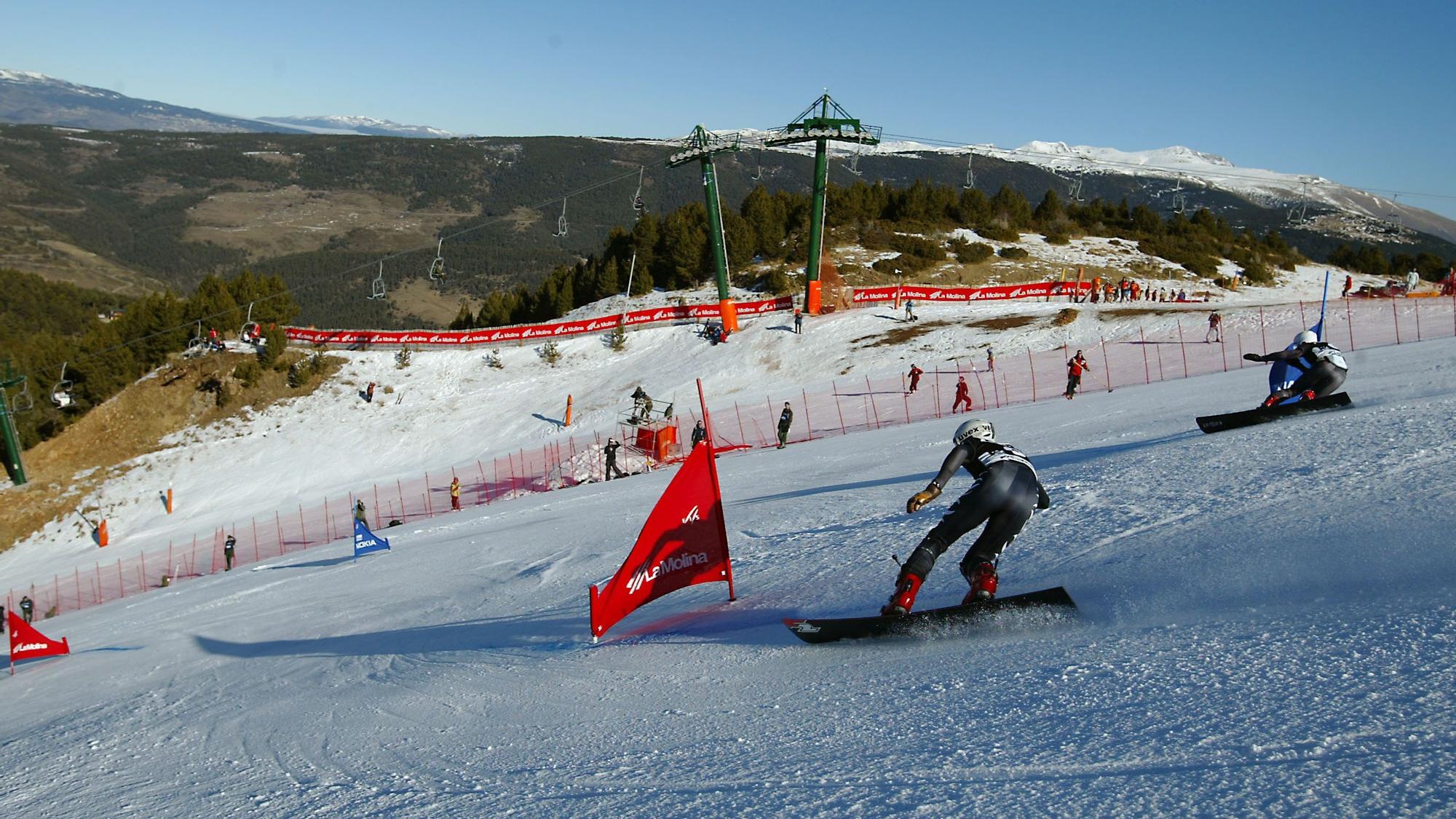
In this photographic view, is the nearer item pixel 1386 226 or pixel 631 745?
pixel 631 745

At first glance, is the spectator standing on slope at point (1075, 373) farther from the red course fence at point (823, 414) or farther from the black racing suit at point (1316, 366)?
the black racing suit at point (1316, 366)

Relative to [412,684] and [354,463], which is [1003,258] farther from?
[412,684]

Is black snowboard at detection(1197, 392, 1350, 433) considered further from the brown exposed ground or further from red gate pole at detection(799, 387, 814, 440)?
the brown exposed ground

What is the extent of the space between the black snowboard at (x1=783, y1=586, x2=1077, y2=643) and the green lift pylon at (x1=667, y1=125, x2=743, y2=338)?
123ft

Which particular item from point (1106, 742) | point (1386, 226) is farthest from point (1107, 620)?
point (1386, 226)

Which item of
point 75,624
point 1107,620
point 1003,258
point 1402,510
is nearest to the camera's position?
point 1107,620

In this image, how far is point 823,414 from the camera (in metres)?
33.8

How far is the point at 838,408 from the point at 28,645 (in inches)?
948

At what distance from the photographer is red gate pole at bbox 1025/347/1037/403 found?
30.5 m

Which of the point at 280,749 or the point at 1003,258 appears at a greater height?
the point at 1003,258

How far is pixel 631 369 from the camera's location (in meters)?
44.4

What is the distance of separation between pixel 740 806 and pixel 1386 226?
54307mm

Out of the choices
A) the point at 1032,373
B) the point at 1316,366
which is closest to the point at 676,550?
the point at 1316,366

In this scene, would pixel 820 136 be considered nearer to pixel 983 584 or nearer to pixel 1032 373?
pixel 1032 373
